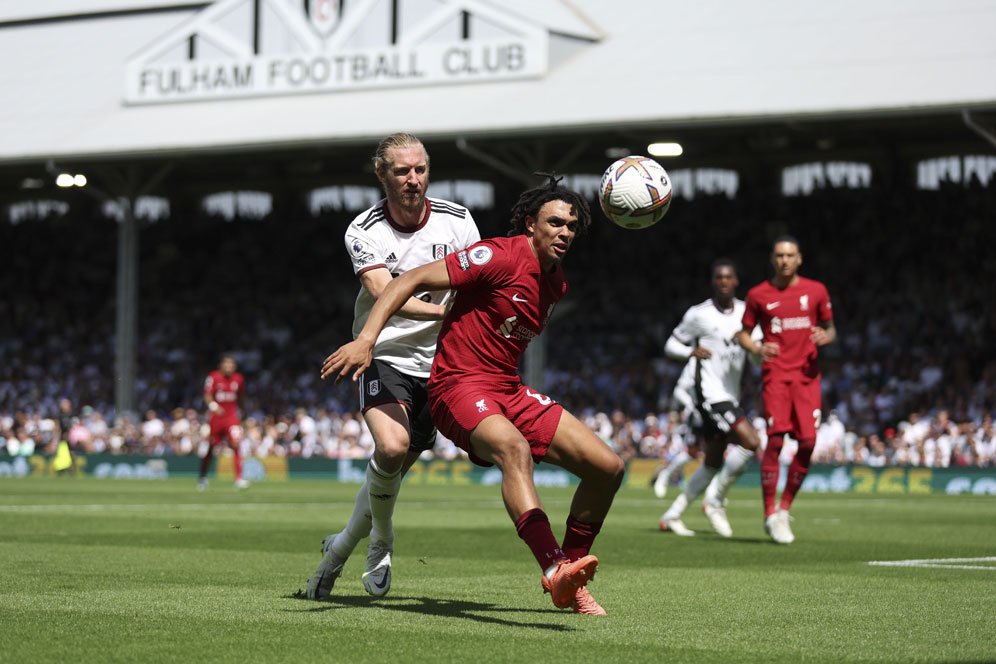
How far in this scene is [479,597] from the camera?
8492 millimetres

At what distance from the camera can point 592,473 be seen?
24.9 ft

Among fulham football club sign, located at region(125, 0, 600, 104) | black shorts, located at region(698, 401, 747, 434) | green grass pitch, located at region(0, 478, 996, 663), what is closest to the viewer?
green grass pitch, located at region(0, 478, 996, 663)

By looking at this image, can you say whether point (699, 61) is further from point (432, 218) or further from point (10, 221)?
point (10, 221)

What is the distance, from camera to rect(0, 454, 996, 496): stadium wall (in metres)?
27.6

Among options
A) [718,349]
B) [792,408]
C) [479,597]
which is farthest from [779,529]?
[479,597]

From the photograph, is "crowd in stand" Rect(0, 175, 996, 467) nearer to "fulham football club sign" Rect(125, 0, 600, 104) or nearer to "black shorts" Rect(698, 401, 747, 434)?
"fulham football club sign" Rect(125, 0, 600, 104)

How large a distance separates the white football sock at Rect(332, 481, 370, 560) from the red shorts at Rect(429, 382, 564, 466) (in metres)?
0.93

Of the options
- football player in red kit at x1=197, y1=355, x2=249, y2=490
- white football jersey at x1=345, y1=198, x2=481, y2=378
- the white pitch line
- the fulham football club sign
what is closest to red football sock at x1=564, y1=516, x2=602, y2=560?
white football jersey at x1=345, y1=198, x2=481, y2=378

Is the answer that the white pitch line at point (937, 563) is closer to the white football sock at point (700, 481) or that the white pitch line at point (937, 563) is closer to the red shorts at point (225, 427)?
the white football sock at point (700, 481)

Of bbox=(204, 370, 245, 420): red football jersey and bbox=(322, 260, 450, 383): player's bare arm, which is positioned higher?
bbox=(322, 260, 450, 383): player's bare arm

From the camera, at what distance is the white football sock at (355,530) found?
8.18 meters

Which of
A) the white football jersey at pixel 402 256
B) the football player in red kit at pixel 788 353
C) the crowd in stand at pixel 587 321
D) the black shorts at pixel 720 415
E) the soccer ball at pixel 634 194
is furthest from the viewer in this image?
the crowd in stand at pixel 587 321

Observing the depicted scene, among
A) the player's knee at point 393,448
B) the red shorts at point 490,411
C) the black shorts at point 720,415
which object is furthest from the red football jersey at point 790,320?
the red shorts at point 490,411

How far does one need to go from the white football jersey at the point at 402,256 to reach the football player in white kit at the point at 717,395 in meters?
6.64
